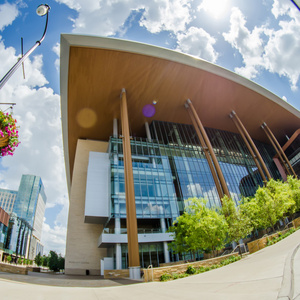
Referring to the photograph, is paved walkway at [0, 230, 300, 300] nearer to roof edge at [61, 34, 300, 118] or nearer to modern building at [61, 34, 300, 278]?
modern building at [61, 34, 300, 278]

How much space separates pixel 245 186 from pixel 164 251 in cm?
2111

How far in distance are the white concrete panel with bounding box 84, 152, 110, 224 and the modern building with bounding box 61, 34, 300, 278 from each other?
135 mm

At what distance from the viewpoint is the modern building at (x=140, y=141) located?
24.1 m

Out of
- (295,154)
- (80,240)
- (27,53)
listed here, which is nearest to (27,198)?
(80,240)

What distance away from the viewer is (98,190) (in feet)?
91.6

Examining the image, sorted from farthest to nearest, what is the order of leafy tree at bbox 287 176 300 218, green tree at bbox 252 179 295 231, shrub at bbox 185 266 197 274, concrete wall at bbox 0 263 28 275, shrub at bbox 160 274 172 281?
leafy tree at bbox 287 176 300 218, green tree at bbox 252 179 295 231, concrete wall at bbox 0 263 28 275, shrub at bbox 185 266 197 274, shrub at bbox 160 274 172 281

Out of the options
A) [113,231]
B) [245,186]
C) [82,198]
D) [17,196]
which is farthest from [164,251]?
[17,196]

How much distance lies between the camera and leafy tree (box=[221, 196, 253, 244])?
16.9 metres

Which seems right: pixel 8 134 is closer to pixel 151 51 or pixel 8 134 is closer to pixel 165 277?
pixel 165 277

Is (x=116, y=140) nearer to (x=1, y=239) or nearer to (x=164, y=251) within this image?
(x=164, y=251)

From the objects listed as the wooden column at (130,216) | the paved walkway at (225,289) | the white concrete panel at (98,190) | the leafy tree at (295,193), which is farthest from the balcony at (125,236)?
the leafy tree at (295,193)

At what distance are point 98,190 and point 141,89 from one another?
15.9m

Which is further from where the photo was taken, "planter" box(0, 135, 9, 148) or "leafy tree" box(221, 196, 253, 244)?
"leafy tree" box(221, 196, 253, 244)

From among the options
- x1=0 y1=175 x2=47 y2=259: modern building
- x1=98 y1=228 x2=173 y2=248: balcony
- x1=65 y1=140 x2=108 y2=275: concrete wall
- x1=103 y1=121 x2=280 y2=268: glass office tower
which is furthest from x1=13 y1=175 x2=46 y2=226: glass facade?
x1=98 y1=228 x2=173 y2=248: balcony
